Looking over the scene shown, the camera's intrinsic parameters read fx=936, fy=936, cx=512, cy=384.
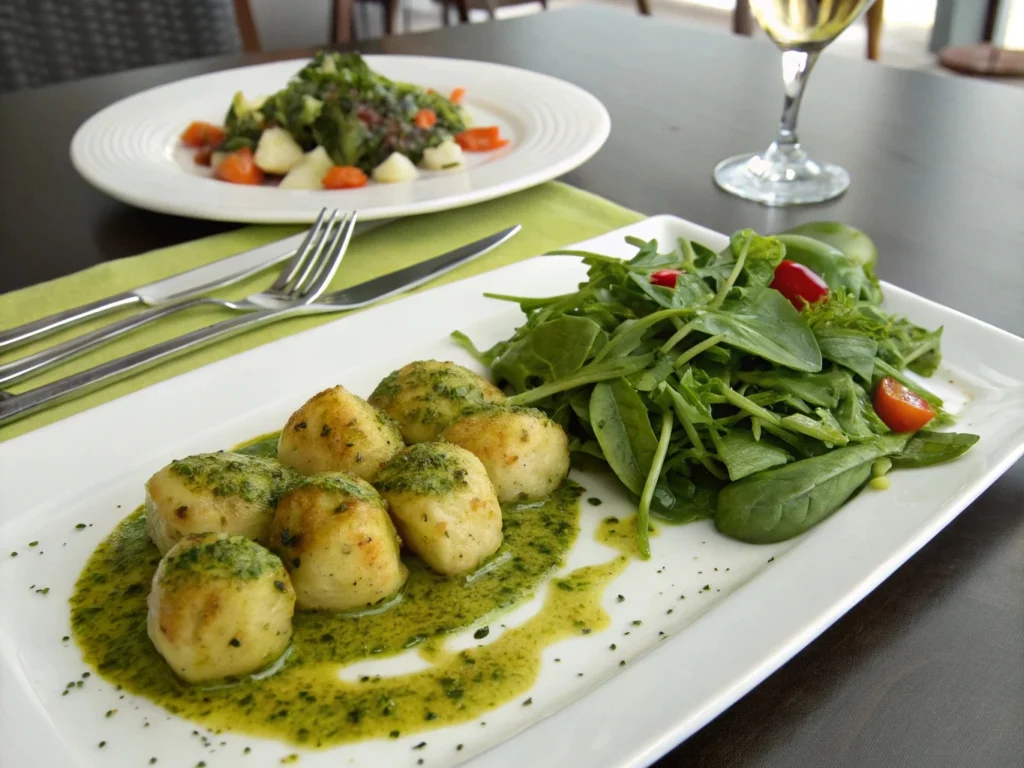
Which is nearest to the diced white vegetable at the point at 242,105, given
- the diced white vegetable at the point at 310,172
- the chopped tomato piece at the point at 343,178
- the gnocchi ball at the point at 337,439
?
the diced white vegetable at the point at 310,172

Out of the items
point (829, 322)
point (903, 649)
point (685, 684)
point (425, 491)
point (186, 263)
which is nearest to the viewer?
point (685, 684)

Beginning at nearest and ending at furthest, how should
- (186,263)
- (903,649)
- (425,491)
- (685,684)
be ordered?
(685,684), (903,649), (425,491), (186,263)

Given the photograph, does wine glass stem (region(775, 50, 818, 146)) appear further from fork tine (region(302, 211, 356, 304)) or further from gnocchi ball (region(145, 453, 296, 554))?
gnocchi ball (region(145, 453, 296, 554))

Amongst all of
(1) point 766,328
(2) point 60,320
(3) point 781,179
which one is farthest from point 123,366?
(3) point 781,179

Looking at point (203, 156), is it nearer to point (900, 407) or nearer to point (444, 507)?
point (444, 507)

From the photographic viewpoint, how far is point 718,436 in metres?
1.43

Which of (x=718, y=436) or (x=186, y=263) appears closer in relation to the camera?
(x=718, y=436)

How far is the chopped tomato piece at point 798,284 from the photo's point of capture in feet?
5.50

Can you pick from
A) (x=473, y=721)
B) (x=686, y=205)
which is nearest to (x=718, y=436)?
(x=473, y=721)

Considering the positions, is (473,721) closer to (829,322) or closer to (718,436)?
(718,436)

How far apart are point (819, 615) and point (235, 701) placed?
69cm

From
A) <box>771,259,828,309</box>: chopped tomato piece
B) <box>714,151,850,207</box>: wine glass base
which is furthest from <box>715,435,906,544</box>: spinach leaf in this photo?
<box>714,151,850,207</box>: wine glass base

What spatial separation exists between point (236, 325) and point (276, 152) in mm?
893

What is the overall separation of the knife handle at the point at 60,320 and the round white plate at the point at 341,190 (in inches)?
14.5
